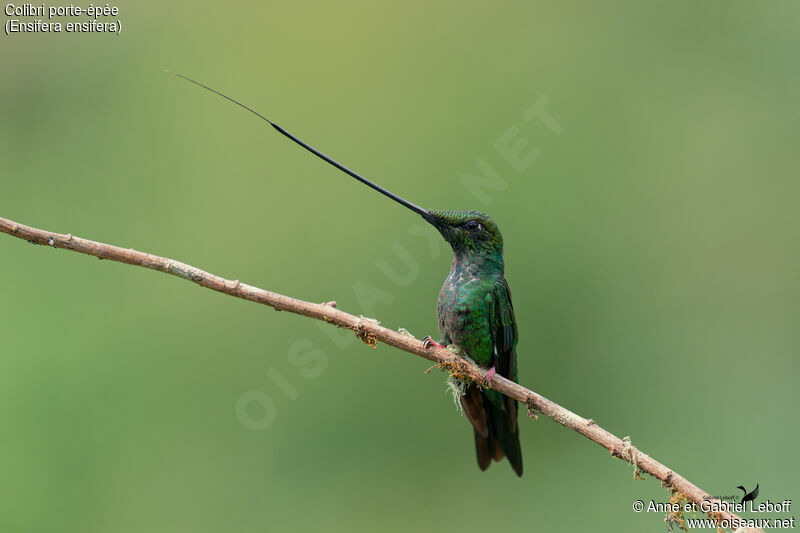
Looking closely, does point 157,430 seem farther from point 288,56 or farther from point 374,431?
point 288,56

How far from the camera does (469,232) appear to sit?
272 centimetres

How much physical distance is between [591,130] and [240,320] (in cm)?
319

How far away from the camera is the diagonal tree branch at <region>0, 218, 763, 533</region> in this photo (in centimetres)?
197

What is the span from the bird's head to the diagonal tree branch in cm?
52

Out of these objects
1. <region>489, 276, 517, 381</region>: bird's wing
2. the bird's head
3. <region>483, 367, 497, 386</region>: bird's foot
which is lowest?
<region>483, 367, 497, 386</region>: bird's foot

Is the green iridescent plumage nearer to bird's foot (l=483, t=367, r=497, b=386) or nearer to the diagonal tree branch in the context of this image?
bird's foot (l=483, t=367, r=497, b=386)

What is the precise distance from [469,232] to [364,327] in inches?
28.6

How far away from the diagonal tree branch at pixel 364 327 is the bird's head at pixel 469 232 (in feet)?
1.72

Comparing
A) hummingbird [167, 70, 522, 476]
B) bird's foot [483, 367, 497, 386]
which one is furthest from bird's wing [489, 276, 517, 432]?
bird's foot [483, 367, 497, 386]

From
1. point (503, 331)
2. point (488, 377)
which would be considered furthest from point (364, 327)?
point (503, 331)

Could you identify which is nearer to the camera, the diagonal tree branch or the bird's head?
the diagonal tree branch

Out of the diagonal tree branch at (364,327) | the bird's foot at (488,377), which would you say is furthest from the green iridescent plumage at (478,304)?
the diagonal tree branch at (364,327)

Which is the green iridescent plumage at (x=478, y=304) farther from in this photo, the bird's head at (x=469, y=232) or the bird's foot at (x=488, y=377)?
the bird's foot at (x=488, y=377)

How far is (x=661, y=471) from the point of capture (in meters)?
Result: 1.99
